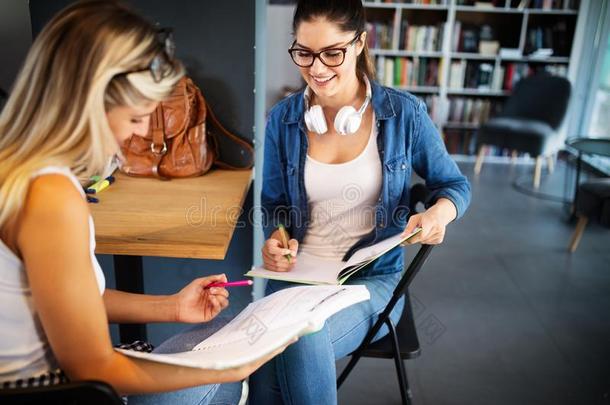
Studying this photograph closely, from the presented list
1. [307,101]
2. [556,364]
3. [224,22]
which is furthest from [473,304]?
[224,22]

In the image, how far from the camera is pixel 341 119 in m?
1.49

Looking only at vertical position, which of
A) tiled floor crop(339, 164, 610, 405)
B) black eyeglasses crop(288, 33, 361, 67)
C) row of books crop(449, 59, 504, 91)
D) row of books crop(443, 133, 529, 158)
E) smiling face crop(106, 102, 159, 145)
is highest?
black eyeglasses crop(288, 33, 361, 67)

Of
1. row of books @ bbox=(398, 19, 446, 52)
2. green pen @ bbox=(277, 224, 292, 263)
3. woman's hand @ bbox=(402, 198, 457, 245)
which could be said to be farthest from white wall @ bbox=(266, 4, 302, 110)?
woman's hand @ bbox=(402, 198, 457, 245)

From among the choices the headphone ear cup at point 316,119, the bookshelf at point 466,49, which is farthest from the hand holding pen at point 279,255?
the bookshelf at point 466,49

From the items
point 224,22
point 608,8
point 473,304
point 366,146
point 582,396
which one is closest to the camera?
point 366,146

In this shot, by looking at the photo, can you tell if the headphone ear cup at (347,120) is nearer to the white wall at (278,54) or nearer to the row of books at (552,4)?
the white wall at (278,54)

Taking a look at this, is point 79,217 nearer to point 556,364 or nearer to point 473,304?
point 556,364

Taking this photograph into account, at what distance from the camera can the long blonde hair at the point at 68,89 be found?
76 centimetres

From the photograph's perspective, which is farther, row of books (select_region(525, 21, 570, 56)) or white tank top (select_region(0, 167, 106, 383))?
row of books (select_region(525, 21, 570, 56))

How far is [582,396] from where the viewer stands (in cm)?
197

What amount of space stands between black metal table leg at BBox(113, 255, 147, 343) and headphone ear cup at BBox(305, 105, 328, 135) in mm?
610

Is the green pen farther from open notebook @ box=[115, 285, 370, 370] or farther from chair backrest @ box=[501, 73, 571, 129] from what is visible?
chair backrest @ box=[501, 73, 571, 129]

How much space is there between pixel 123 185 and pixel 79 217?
88 centimetres

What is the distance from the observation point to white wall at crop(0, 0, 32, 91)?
1626mm
